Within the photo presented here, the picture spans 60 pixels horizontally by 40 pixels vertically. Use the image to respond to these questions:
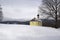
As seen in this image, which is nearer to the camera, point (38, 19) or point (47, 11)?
point (47, 11)

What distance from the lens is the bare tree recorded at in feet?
94.8

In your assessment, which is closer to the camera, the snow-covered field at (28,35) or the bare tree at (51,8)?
the snow-covered field at (28,35)

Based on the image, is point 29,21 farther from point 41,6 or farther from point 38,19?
point 41,6

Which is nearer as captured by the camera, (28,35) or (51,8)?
(28,35)

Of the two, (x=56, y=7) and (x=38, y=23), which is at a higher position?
(x=56, y=7)

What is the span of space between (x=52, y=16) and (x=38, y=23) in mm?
4575

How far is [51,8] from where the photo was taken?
2992 cm

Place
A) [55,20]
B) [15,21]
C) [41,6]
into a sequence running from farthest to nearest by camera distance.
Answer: [15,21]
[41,6]
[55,20]

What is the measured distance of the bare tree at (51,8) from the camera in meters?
28.9

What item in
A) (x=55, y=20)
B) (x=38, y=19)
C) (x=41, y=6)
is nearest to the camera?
(x=55, y=20)

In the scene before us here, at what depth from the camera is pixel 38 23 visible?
32.7 metres

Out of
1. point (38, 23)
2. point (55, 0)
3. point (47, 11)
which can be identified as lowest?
point (38, 23)

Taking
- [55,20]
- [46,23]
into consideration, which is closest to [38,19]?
[46,23]

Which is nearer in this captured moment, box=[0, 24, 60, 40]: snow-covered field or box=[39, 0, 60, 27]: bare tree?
box=[0, 24, 60, 40]: snow-covered field
